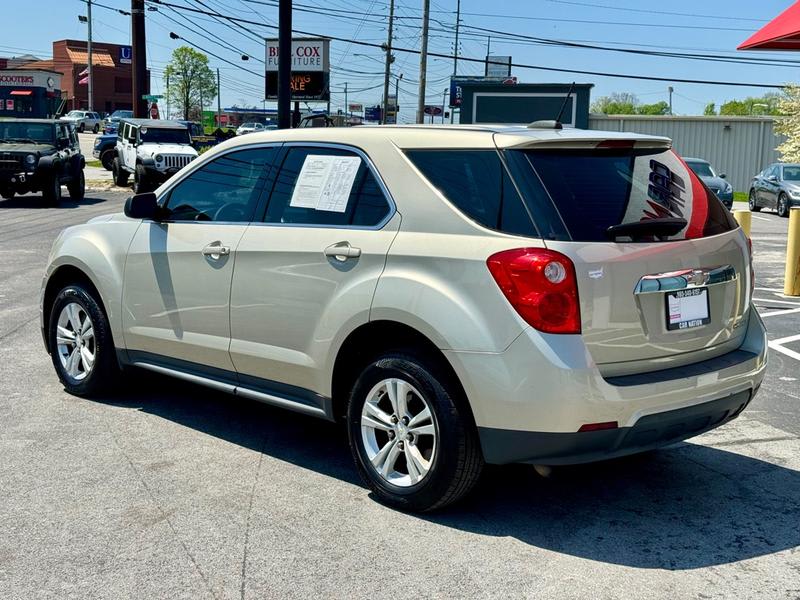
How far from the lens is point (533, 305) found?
3.89 meters

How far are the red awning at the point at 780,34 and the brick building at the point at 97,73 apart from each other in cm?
10124

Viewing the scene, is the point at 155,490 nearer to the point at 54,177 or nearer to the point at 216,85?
the point at 54,177

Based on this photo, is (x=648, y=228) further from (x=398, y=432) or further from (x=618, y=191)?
(x=398, y=432)

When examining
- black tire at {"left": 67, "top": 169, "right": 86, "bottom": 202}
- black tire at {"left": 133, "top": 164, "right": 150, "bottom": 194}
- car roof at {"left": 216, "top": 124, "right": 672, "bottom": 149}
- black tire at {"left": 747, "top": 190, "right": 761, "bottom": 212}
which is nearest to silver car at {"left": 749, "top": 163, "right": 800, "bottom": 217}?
black tire at {"left": 747, "top": 190, "right": 761, "bottom": 212}

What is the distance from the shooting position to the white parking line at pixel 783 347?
7879 mm

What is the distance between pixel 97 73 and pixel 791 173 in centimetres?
9459

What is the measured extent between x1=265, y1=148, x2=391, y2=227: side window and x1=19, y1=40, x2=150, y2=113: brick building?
355 feet

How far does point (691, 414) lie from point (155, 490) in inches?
99.8

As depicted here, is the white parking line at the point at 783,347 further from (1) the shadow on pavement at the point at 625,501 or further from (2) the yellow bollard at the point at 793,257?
(1) the shadow on pavement at the point at 625,501

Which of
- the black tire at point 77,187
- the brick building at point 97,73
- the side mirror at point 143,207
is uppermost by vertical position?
the brick building at point 97,73

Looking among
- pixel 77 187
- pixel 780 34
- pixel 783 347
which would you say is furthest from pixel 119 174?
pixel 783 347

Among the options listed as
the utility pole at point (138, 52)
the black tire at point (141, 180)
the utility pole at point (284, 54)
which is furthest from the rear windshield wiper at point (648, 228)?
the utility pole at point (138, 52)

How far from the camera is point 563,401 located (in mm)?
3871

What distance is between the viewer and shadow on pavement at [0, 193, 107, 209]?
2247cm
